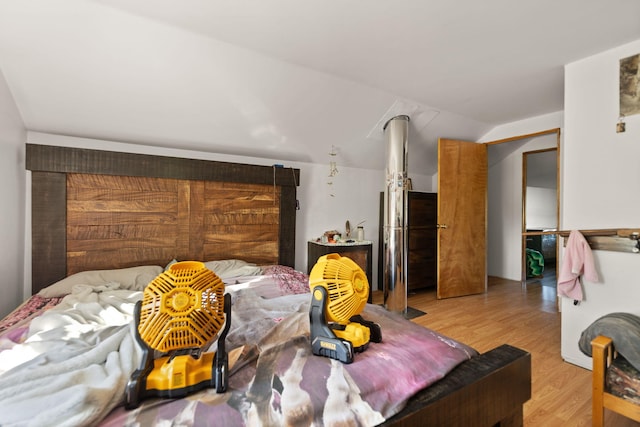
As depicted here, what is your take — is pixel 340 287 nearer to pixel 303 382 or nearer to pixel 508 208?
pixel 303 382

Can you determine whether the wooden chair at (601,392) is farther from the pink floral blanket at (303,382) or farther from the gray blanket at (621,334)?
the pink floral blanket at (303,382)

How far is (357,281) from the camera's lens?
0.95m

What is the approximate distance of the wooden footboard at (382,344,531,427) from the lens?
2.49 ft

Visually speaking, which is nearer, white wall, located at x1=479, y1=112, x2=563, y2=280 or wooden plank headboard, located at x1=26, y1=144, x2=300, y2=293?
wooden plank headboard, located at x1=26, y1=144, x2=300, y2=293

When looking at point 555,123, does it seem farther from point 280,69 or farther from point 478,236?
point 280,69

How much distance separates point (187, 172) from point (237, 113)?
723 mm

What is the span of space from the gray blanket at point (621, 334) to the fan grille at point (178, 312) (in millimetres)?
1854

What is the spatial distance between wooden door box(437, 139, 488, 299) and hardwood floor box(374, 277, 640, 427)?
234 mm

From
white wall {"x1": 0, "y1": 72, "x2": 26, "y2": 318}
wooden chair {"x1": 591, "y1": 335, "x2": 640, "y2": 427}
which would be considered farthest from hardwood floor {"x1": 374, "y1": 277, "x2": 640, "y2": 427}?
white wall {"x1": 0, "y1": 72, "x2": 26, "y2": 318}

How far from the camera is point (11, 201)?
192 cm

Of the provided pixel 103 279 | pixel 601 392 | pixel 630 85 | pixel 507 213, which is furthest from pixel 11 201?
pixel 507 213

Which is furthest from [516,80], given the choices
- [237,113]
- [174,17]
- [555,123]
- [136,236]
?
[136,236]

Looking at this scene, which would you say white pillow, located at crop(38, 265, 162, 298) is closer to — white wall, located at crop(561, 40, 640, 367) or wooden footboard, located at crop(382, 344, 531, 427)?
wooden footboard, located at crop(382, 344, 531, 427)

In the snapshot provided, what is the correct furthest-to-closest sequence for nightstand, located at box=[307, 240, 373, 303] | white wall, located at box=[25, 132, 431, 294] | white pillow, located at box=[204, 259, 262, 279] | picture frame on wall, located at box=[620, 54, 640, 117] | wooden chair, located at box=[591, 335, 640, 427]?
1. white wall, located at box=[25, 132, 431, 294]
2. nightstand, located at box=[307, 240, 373, 303]
3. white pillow, located at box=[204, 259, 262, 279]
4. picture frame on wall, located at box=[620, 54, 640, 117]
5. wooden chair, located at box=[591, 335, 640, 427]
